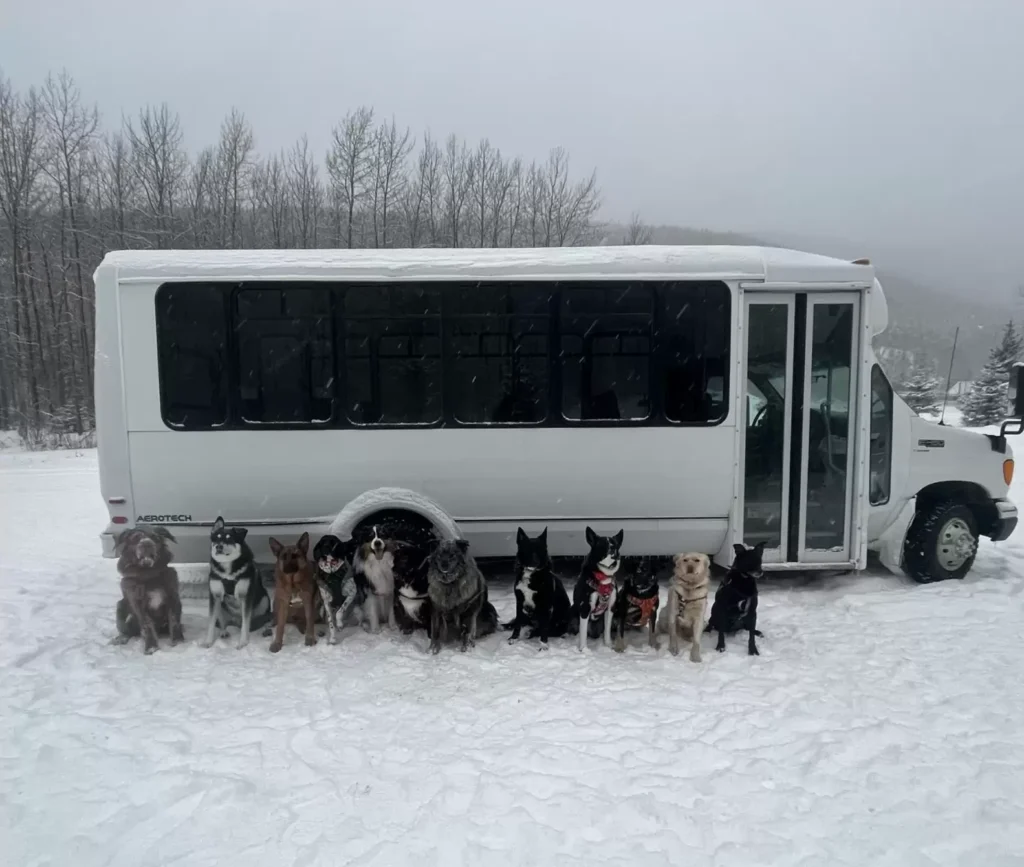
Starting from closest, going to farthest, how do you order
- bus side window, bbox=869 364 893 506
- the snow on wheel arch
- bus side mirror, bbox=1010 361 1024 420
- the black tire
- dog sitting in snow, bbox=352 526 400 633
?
dog sitting in snow, bbox=352 526 400 633
the snow on wheel arch
bus side mirror, bbox=1010 361 1024 420
bus side window, bbox=869 364 893 506
the black tire

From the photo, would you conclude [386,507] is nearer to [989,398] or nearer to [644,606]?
[644,606]

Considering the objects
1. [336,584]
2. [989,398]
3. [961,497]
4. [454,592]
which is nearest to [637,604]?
[454,592]

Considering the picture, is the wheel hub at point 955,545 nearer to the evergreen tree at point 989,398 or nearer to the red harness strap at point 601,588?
the red harness strap at point 601,588

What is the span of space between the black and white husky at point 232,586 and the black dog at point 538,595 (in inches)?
83.7

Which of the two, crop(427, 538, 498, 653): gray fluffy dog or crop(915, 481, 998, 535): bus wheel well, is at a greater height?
crop(915, 481, 998, 535): bus wheel well

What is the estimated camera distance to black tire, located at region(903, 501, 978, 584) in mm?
6352

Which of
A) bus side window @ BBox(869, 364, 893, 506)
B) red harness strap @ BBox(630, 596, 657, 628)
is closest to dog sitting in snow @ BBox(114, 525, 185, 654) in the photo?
red harness strap @ BBox(630, 596, 657, 628)

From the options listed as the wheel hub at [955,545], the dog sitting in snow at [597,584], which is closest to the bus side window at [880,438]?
the wheel hub at [955,545]

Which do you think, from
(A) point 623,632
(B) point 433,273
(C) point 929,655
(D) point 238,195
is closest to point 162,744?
(A) point 623,632

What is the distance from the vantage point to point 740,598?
4.86 m

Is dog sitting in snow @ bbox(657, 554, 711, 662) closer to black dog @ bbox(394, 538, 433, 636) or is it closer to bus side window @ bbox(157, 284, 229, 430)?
black dog @ bbox(394, 538, 433, 636)

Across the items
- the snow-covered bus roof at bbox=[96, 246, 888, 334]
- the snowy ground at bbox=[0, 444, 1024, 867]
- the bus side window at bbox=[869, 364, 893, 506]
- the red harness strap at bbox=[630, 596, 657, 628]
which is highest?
the snow-covered bus roof at bbox=[96, 246, 888, 334]

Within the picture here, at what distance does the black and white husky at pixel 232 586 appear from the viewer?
494cm

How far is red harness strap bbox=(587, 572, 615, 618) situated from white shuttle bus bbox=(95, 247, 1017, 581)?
3.56 ft
